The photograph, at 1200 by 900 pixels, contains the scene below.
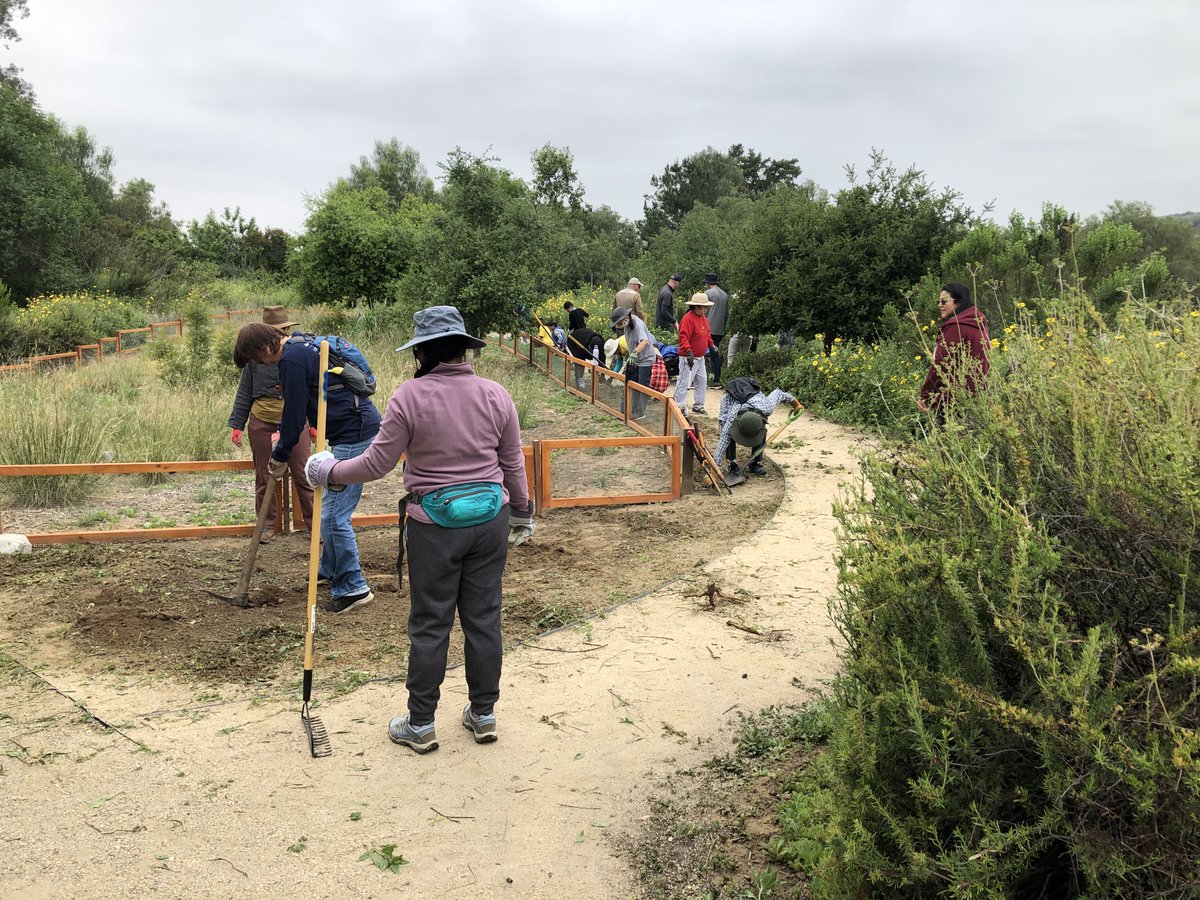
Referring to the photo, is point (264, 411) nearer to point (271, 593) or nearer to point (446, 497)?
point (271, 593)

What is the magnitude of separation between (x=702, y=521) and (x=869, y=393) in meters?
5.43

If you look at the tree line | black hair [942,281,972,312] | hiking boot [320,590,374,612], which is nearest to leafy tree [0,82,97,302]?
the tree line

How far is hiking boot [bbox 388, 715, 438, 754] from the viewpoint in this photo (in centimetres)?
421

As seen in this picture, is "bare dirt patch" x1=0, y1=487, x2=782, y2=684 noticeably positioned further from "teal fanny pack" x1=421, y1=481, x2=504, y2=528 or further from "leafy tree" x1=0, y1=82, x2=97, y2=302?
"leafy tree" x1=0, y1=82, x2=97, y2=302

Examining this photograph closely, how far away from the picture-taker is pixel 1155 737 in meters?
2.16

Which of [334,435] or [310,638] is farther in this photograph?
[334,435]

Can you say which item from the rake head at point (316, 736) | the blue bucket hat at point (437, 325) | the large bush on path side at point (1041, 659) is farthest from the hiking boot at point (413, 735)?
the large bush on path side at point (1041, 659)

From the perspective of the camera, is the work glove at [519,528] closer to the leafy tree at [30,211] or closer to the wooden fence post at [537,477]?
the wooden fence post at [537,477]

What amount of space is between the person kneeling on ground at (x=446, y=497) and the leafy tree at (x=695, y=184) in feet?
188

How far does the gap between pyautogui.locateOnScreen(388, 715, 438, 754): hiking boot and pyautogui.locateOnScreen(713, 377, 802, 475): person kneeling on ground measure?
17.9 ft

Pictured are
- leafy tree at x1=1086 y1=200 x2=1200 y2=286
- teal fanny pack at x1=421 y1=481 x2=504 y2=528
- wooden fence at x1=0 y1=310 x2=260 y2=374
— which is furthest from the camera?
leafy tree at x1=1086 y1=200 x2=1200 y2=286

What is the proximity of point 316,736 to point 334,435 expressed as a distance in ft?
7.56

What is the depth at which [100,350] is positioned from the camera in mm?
19969

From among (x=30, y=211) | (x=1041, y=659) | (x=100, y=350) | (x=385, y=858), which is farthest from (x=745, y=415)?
(x=30, y=211)
